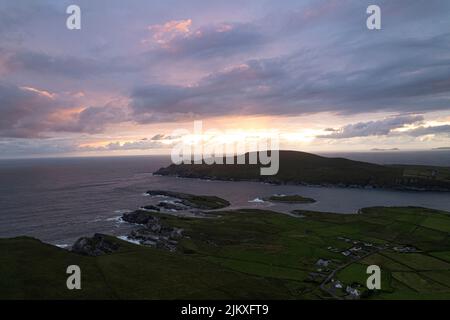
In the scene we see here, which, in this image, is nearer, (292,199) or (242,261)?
(242,261)

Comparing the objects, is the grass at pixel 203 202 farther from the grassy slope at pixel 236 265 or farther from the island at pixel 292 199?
the grassy slope at pixel 236 265

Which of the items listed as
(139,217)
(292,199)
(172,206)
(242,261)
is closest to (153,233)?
(139,217)

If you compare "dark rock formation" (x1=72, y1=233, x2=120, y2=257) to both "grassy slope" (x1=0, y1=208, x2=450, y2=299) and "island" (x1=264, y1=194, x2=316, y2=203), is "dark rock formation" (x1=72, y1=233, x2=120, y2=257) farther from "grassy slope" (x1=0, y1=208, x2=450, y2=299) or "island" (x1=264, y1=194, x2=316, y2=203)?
"island" (x1=264, y1=194, x2=316, y2=203)

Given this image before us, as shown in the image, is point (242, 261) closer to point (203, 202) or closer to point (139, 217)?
point (139, 217)

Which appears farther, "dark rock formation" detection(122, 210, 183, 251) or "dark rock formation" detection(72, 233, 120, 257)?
"dark rock formation" detection(122, 210, 183, 251)

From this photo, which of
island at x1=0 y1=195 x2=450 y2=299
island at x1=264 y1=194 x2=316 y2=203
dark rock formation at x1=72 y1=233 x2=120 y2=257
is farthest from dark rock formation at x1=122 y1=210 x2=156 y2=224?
island at x1=264 y1=194 x2=316 y2=203
